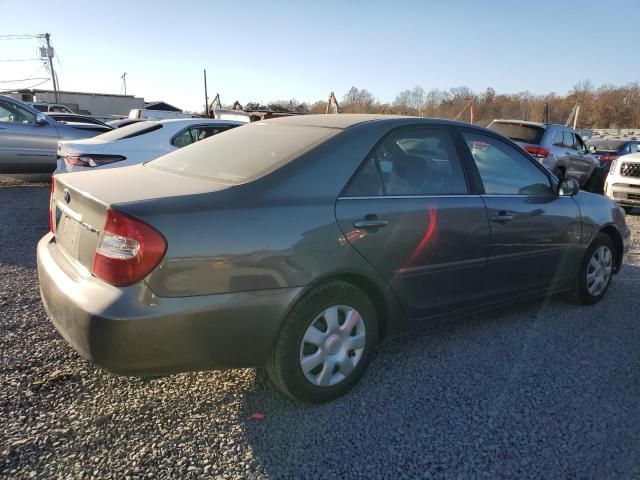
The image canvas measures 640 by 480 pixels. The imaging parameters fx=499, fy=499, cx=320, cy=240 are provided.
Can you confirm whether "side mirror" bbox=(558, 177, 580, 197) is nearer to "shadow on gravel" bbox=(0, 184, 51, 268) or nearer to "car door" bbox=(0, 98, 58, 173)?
"shadow on gravel" bbox=(0, 184, 51, 268)

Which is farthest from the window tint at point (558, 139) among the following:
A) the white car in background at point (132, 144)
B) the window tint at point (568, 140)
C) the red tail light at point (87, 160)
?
the red tail light at point (87, 160)

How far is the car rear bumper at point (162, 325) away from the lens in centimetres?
218

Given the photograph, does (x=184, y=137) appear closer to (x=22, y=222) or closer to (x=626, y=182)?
(x=22, y=222)

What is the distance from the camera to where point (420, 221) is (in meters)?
2.97

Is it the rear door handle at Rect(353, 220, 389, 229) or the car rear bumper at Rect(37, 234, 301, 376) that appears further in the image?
the rear door handle at Rect(353, 220, 389, 229)

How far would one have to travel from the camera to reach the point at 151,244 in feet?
7.12

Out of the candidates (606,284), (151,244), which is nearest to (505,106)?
(606,284)

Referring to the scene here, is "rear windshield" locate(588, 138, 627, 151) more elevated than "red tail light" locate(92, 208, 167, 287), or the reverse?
"red tail light" locate(92, 208, 167, 287)

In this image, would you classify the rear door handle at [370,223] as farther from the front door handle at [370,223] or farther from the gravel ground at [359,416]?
the gravel ground at [359,416]

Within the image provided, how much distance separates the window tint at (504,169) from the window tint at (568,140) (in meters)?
8.60

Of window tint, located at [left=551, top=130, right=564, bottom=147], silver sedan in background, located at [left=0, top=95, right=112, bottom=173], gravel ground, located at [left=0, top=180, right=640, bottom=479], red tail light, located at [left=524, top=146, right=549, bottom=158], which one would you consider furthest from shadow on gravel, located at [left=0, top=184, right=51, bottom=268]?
window tint, located at [left=551, top=130, right=564, bottom=147]

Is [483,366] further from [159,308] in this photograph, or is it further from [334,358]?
[159,308]

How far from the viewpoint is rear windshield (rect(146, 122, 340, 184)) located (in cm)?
271

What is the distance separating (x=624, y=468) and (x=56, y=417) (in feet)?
9.02
